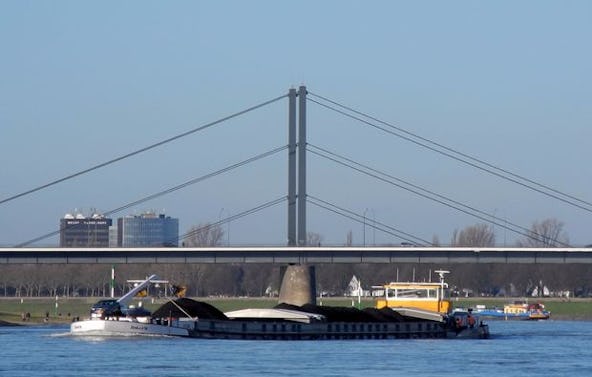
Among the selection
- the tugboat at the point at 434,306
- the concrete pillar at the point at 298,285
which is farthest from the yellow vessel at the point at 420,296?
the concrete pillar at the point at 298,285

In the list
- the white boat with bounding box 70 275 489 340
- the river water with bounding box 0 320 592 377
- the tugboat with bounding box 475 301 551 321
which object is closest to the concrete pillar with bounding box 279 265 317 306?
the white boat with bounding box 70 275 489 340

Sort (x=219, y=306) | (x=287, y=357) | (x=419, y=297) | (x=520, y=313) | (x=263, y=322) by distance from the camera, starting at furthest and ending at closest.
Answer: (x=219, y=306)
(x=520, y=313)
(x=419, y=297)
(x=263, y=322)
(x=287, y=357)

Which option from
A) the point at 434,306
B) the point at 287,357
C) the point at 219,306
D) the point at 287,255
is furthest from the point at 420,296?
the point at 219,306

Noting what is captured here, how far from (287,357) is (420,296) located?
3149 centimetres

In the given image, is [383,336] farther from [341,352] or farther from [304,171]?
[304,171]

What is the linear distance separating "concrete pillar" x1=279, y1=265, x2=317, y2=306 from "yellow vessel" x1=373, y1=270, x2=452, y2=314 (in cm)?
1584

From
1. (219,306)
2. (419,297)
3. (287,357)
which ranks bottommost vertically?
(287,357)

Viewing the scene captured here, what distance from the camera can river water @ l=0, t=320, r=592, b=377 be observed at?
68688 mm

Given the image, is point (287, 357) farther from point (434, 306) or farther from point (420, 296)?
point (420, 296)

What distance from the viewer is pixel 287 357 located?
3024 inches

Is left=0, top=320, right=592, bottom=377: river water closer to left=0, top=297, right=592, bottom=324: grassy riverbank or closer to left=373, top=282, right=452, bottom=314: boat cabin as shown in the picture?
left=373, top=282, right=452, bottom=314: boat cabin

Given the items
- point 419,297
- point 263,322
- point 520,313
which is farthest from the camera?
point 520,313

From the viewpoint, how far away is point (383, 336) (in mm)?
97500

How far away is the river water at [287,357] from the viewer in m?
68.7
